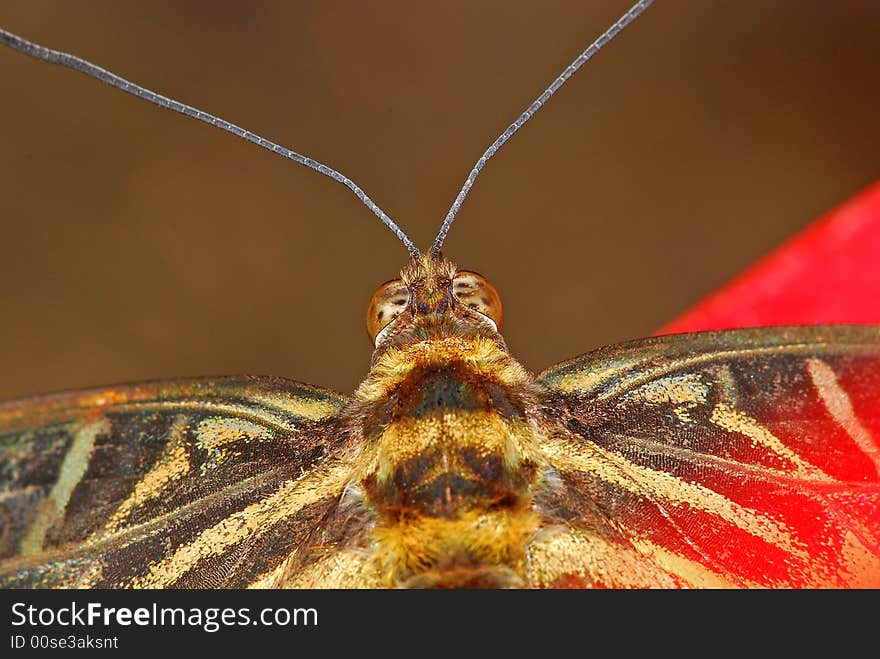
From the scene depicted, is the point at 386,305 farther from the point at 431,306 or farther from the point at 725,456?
the point at 725,456

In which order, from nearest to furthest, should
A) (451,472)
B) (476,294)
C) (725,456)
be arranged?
1. (451,472)
2. (725,456)
3. (476,294)

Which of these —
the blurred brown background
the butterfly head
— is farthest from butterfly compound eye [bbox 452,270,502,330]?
the blurred brown background

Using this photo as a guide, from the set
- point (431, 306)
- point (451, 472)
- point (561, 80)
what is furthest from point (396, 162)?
point (451, 472)

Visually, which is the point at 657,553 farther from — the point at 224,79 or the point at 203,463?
the point at 224,79

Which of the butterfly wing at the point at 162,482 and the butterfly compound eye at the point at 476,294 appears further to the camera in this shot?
the butterfly compound eye at the point at 476,294

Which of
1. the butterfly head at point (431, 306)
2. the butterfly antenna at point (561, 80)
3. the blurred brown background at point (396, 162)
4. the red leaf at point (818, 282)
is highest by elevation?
the blurred brown background at point (396, 162)

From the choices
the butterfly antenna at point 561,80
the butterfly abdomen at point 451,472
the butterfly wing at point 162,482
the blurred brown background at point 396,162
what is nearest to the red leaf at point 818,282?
the butterfly antenna at point 561,80

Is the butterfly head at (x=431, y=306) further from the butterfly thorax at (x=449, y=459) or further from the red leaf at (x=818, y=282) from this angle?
the red leaf at (x=818, y=282)
